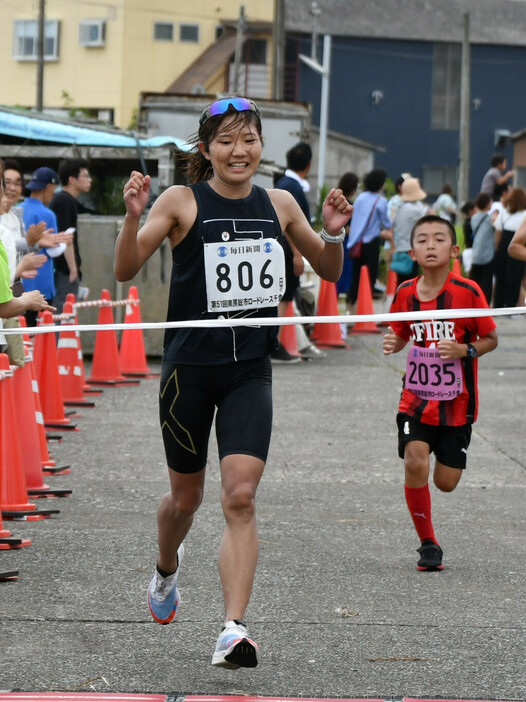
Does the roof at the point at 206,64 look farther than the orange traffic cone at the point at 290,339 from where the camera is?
Yes

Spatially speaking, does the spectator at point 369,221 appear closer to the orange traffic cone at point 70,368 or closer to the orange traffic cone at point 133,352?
the orange traffic cone at point 133,352

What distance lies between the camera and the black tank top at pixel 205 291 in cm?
475

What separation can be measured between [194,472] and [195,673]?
27.0 inches

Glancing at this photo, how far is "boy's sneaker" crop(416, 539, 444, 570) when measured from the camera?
625cm

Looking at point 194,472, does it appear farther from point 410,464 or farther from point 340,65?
point 340,65

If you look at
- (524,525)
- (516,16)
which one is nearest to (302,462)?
(524,525)

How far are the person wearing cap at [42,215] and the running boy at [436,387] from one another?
19.2ft

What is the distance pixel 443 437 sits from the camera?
6402mm

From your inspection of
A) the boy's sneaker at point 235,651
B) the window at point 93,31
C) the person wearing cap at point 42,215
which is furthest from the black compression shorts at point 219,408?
the window at point 93,31

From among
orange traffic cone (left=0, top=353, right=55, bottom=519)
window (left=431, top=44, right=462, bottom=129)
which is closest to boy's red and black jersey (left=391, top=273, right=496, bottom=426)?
orange traffic cone (left=0, top=353, right=55, bottom=519)

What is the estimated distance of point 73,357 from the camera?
1157 centimetres

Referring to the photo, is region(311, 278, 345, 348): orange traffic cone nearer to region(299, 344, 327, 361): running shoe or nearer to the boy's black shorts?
region(299, 344, 327, 361): running shoe

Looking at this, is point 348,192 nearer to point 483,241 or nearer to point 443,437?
point 483,241

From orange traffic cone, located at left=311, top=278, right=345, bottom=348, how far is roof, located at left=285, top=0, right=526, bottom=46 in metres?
39.5
